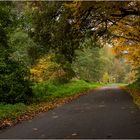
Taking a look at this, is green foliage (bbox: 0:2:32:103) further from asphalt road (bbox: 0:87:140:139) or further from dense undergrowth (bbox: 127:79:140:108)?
dense undergrowth (bbox: 127:79:140:108)

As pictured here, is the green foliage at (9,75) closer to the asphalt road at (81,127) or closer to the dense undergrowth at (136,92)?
the asphalt road at (81,127)

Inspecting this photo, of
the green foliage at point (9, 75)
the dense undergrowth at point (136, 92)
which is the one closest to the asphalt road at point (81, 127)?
the dense undergrowth at point (136, 92)

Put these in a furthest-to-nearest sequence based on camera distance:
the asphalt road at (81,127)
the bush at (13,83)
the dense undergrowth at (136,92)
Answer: the dense undergrowth at (136,92) → the bush at (13,83) → the asphalt road at (81,127)

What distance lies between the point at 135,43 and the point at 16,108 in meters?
19.6

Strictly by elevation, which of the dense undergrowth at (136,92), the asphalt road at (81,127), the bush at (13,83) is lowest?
the dense undergrowth at (136,92)

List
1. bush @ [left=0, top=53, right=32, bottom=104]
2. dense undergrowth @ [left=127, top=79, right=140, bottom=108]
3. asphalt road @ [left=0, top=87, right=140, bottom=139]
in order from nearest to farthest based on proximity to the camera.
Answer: asphalt road @ [left=0, top=87, right=140, bottom=139] < bush @ [left=0, top=53, right=32, bottom=104] < dense undergrowth @ [left=127, top=79, right=140, bottom=108]

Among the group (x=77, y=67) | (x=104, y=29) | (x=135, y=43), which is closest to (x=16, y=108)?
(x=104, y=29)

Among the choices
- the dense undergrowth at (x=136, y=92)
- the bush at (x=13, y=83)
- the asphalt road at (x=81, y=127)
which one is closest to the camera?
the asphalt road at (x=81, y=127)

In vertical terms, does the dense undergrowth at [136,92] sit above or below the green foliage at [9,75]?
below

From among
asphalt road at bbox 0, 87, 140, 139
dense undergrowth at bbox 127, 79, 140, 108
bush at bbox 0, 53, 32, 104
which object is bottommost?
dense undergrowth at bbox 127, 79, 140, 108

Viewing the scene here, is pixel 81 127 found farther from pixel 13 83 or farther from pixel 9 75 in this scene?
pixel 9 75

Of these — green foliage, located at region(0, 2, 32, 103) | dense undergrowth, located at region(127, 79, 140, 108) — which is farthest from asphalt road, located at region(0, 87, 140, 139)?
green foliage, located at region(0, 2, 32, 103)

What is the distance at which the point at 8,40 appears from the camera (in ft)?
72.2

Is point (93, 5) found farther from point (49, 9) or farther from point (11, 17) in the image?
point (11, 17)
